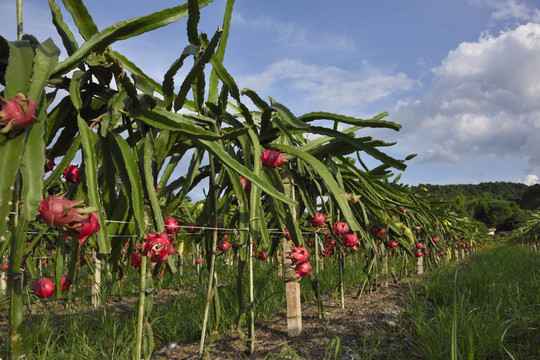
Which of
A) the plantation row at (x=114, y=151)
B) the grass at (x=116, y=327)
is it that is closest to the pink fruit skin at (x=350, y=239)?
the plantation row at (x=114, y=151)

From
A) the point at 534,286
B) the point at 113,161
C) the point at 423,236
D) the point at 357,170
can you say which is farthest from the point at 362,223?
the point at 423,236

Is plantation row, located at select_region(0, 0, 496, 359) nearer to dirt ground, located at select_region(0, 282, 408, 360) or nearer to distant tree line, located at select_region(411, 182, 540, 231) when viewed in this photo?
dirt ground, located at select_region(0, 282, 408, 360)

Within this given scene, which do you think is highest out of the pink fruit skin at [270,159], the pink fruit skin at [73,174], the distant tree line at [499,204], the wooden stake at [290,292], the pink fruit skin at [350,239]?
the distant tree line at [499,204]

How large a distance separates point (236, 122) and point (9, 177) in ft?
3.40

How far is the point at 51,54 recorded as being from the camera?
0.95 meters

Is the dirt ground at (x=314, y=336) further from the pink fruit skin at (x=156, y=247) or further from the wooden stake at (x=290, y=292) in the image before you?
the pink fruit skin at (x=156, y=247)

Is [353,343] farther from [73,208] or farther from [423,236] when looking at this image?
[423,236]

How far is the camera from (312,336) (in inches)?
93.7

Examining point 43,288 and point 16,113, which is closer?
point 16,113

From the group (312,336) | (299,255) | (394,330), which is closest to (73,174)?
(299,255)

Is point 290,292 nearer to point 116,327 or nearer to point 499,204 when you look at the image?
point 116,327

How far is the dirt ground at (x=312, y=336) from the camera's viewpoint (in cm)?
207

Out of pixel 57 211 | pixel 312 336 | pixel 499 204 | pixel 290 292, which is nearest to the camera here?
pixel 57 211

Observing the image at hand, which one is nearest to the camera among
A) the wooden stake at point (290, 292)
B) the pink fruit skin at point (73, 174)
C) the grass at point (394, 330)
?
the pink fruit skin at point (73, 174)
